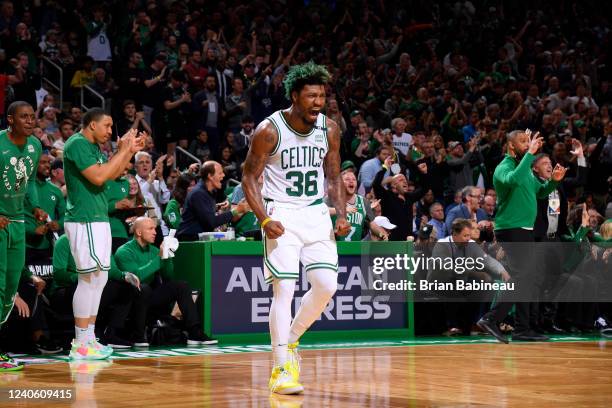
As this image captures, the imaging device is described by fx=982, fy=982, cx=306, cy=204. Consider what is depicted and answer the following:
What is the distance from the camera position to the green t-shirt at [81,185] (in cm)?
866

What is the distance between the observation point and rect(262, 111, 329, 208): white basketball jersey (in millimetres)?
6852

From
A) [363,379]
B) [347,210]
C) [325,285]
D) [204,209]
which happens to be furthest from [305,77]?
[347,210]

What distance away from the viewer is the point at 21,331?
960 centimetres

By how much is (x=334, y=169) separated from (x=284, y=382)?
1.61 metres

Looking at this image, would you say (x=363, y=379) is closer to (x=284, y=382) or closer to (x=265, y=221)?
(x=284, y=382)

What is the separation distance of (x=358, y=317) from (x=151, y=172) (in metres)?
3.33

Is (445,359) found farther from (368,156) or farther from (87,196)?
(368,156)

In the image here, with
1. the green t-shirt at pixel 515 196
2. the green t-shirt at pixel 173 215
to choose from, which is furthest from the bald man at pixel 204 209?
the green t-shirt at pixel 515 196

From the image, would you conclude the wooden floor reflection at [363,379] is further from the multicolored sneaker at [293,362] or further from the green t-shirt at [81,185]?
the green t-shirt at [81,185]

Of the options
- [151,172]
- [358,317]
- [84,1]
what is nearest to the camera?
[358,317]

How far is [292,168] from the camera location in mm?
6863

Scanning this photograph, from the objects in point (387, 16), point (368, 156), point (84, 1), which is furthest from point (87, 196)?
point (387, 16)

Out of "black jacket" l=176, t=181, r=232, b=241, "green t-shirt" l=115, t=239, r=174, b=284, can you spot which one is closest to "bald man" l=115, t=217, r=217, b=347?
"green t-shirt" l=115, t=239, r=174, b=284

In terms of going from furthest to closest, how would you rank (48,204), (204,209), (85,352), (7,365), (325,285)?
(204,209) < (48,204) < (85,352) < (7,365) < (325,285)
